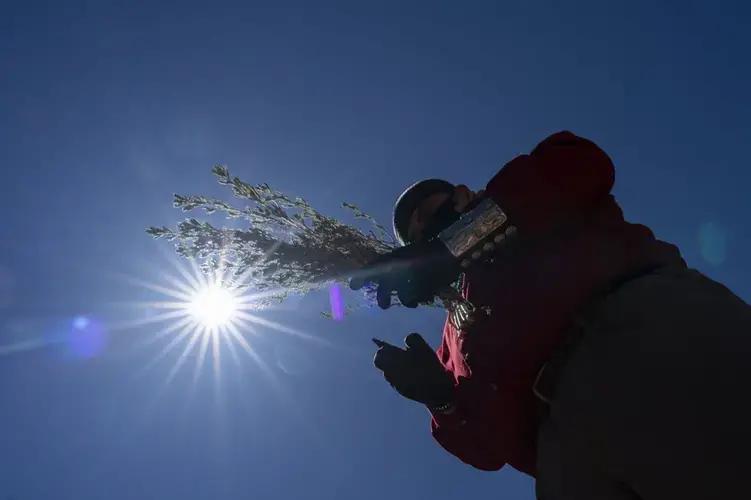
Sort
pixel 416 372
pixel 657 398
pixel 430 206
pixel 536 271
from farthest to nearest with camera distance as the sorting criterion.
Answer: pixel 430 206 < pixel 416 372 < pixel 536 271 < pixel 657 398

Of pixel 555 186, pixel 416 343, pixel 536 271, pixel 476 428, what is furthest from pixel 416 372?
pixel 555 186

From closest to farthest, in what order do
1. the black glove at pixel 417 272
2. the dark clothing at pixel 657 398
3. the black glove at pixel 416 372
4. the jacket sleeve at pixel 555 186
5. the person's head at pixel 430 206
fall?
the dark clothing at pixel 657 398, the jacket sleeve at pixel 555 186, the black glove at pixel 417 272, the black glove at pixel 416 372, the person's head at pixel 430 206

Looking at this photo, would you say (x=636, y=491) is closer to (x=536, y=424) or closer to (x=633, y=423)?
(x=633, y=423)

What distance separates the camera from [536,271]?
6.72 ft

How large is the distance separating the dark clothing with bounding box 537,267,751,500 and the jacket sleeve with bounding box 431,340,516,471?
0.30 meters

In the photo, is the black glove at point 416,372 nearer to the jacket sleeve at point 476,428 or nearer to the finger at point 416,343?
the finger at point 416,343

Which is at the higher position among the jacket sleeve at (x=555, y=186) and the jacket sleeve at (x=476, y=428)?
the jacket sleeve at (x=555, y=186)

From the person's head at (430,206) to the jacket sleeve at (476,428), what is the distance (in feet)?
2.85

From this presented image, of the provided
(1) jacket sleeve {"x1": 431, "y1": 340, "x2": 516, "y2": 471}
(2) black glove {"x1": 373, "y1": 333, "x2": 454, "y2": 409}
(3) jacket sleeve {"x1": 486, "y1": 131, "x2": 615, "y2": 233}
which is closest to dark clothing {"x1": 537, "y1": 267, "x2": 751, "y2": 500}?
(1) jacket sleeve {"x1": 431, "y1": 340, "x2": 516, "y2": 471}

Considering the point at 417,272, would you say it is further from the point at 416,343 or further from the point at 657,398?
the point at 657,398

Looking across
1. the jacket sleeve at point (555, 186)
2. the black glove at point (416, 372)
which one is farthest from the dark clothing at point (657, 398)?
the black glove at point (416, 372)

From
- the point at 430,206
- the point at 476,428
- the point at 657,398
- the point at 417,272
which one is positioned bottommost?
the point at 657,398

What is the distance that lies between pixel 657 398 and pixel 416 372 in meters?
1.36

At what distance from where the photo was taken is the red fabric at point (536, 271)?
1974mm
